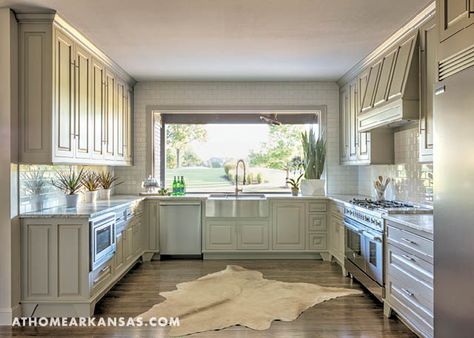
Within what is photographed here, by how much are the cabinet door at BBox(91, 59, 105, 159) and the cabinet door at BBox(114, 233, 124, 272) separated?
940 millimetres

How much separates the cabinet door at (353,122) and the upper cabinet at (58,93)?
3135 millimetres

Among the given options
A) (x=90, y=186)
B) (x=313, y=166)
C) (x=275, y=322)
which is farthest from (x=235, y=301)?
(x=313, y=166)

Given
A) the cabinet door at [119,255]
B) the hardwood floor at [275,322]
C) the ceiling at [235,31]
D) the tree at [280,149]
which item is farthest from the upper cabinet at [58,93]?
the tree at [280,149]

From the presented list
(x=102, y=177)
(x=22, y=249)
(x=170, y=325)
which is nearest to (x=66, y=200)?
(x=22, y=249)

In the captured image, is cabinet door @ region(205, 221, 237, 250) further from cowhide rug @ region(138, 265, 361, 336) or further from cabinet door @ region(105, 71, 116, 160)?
cabinet door @ region(105, 71, 116, 160)

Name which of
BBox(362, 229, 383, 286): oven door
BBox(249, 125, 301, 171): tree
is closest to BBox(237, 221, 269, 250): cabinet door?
BBox(249, 125, 301, 171): tree

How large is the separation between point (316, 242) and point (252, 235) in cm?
90

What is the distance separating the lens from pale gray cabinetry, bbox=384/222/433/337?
2.53 metres

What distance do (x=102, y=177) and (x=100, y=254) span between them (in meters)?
1.80

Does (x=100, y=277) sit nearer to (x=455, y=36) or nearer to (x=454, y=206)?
(x=454, y=206)

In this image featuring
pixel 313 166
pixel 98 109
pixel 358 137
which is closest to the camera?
pixel 98 109

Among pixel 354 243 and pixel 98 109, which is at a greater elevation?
pixel 98 109

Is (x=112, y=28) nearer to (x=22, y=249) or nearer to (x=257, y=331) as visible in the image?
(x=22, y=249)

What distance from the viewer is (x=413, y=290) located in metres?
2.76
